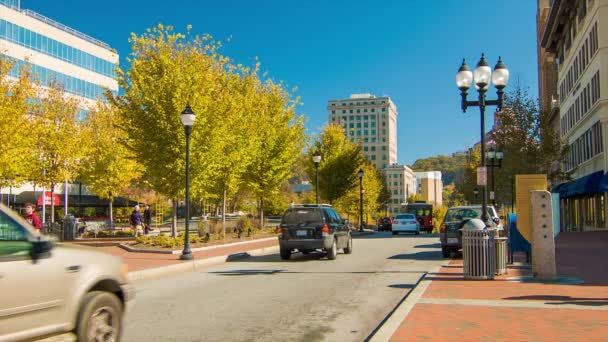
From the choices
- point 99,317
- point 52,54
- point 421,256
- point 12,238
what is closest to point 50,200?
point 421,256

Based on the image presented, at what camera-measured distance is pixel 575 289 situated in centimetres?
1094

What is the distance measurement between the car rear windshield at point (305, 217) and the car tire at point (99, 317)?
12.6 metres

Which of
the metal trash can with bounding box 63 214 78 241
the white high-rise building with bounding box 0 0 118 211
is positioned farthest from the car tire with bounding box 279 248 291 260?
the white high-rise building with bounding box 0 0 118 211

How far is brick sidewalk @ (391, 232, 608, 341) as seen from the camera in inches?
281

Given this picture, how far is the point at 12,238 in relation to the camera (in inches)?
218

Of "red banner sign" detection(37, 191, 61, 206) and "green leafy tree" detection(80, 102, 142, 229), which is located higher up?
"green leafy tree" detection(80, 102, 142, 229)

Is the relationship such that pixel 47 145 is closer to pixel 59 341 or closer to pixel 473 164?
pixel 59 341

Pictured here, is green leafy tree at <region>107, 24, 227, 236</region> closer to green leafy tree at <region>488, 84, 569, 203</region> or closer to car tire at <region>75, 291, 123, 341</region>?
car tire at <region>75, 291, 123, 341</region>

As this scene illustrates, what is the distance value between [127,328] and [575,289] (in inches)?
320

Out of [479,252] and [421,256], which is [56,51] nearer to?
[421,256]

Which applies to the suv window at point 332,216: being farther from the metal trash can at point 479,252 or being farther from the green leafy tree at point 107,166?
the green leafy tree at point 107,166

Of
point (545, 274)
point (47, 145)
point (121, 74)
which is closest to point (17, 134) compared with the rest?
point (121, 74)

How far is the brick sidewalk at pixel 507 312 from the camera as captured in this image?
23.5 ft

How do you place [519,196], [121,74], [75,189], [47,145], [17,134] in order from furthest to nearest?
[75,189] < [47,145] < [17,134] < [121,74] < [519,196]
